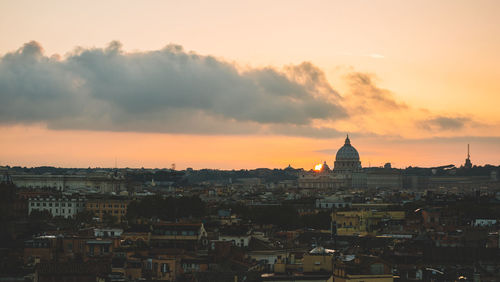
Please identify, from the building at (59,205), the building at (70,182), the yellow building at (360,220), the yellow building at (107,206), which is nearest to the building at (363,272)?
the yellow building at (360,220)

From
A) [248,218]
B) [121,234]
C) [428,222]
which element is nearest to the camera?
[121,234]

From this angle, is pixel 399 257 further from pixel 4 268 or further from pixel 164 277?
pixel 4 268

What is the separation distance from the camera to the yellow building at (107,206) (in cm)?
10125

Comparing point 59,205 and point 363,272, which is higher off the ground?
point 59,205

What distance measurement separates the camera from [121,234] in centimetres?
5844

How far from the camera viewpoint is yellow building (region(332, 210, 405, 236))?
3369 inches

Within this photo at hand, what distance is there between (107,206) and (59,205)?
4.49m

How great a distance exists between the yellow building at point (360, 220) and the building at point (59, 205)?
2220 centimetres

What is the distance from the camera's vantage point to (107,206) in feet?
339

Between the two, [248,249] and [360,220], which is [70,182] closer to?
[360,220]

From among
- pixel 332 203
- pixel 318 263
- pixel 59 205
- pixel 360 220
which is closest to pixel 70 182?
pixel 332 203

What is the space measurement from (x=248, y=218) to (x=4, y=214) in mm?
28630

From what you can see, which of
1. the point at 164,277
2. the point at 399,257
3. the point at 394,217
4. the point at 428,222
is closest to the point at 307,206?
the point at 394,217

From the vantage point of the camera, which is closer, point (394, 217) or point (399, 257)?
point (399, 257)
